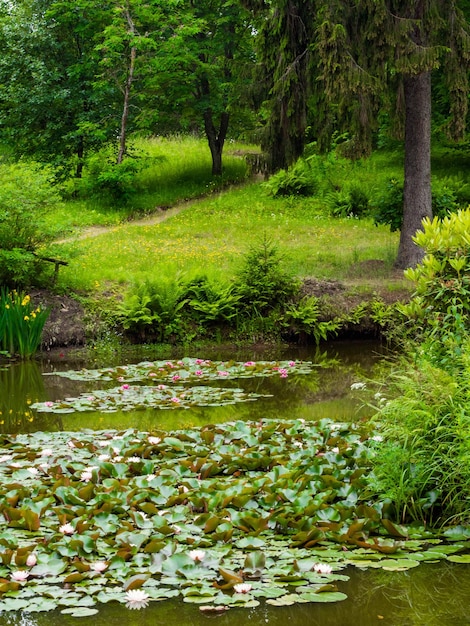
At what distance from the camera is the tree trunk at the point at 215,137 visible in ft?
82.3

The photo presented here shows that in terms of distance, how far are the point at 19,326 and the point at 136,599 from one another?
27.5 feet

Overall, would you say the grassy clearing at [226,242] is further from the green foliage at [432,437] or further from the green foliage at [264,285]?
the green foliage at [432,437]

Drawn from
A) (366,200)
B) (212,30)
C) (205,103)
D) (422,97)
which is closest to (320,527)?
(422,97)

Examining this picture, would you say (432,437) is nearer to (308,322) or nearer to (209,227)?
(308,322)

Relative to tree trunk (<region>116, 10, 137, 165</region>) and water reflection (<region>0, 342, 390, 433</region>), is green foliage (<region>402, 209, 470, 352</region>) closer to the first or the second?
water reflection (<region>0, 342, 390, 433</region>)

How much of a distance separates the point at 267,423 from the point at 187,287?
6133 mm

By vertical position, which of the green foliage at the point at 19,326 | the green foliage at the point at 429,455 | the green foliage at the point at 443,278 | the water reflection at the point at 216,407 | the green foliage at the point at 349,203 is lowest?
the water reflection at the point at 216,407

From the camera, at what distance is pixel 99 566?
14.1ft

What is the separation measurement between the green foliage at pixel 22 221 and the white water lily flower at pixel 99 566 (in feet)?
28.0

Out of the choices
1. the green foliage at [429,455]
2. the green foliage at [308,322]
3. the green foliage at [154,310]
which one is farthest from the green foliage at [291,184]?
the green foliage at [429,455]

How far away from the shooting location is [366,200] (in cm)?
2317

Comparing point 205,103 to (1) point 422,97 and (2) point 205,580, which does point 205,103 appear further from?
(2) point 205,580

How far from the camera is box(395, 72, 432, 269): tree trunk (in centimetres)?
1448

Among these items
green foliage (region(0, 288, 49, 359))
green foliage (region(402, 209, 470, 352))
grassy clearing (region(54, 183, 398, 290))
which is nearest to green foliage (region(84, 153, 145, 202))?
grassy clearing (region(54, 183, 398, 290))
